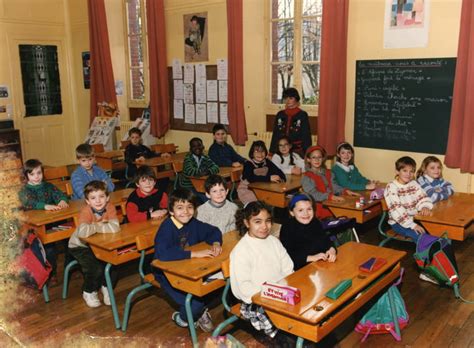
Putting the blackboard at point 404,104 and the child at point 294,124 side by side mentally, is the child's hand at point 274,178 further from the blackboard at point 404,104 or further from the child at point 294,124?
the blackboard at point 404,104

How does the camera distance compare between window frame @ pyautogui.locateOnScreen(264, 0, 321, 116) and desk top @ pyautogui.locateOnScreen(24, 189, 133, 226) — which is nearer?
desk top @ pyautogui.locateOnScreen(24, 189, 133, 226)

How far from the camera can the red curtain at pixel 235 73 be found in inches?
274

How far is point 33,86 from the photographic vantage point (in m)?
9.12

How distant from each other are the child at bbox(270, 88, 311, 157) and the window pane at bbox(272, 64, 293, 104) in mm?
878

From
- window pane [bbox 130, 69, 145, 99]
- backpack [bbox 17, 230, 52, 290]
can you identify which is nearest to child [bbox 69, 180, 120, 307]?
backpack [bbox 17, 230, 52, 290]

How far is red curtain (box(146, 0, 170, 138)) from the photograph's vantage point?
805 cm

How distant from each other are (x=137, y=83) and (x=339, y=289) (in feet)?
24.6

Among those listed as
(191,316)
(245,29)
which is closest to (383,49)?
(245,29)

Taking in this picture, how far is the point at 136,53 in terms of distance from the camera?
29.4 feet

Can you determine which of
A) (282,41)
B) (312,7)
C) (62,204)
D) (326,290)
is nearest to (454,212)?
(326,290)

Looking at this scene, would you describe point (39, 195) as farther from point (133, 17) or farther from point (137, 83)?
point (133, 17)

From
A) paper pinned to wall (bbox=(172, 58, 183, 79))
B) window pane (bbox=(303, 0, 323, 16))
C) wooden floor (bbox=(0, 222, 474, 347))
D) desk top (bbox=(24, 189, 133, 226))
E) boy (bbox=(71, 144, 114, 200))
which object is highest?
window pane (bbox=(303, 0, 323, 16))

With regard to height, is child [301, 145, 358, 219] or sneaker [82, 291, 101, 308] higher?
child [301, 145, 358, 219]

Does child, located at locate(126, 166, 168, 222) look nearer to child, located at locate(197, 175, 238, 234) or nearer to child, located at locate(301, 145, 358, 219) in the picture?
child, located at locate(197, 175, 238, 234)
